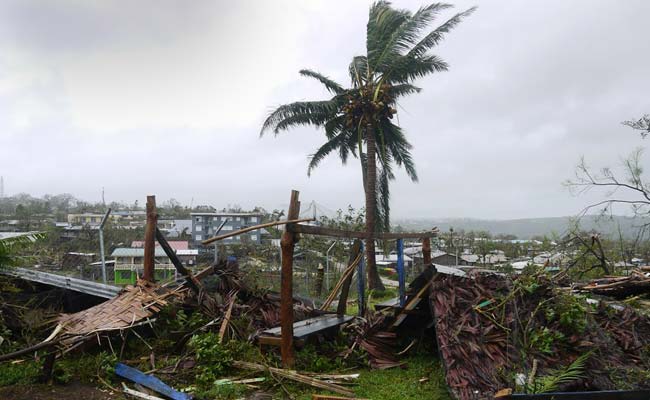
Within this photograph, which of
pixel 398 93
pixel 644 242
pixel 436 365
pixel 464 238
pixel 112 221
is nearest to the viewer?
pixel 436 365

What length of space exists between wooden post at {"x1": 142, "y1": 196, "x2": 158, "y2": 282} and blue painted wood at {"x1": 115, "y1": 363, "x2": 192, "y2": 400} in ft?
5.25

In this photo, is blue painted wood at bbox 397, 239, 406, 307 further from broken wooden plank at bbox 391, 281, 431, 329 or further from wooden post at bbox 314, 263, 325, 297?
wooden post at bbox 314, 263, 325, 297

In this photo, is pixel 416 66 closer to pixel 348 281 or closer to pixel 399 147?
pixel 399 147

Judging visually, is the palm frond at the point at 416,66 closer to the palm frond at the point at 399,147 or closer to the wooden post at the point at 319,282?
the palm frond at the point at 399,147

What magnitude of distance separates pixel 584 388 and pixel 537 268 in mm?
1774

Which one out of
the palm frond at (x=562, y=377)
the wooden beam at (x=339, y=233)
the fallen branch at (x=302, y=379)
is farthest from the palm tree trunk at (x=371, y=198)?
the palm frond at (x=562, y=377)

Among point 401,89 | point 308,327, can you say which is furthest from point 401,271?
point 401,89

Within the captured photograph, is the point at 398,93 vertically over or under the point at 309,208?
over

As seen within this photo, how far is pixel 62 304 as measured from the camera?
6.29 m

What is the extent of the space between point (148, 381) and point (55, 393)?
0.84 meters

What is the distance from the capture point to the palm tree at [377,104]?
14203 mm

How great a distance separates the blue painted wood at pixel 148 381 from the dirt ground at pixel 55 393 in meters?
0.26

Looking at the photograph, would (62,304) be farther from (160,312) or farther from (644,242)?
(644,242)

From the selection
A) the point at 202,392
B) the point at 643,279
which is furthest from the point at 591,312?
the point at 202,392
